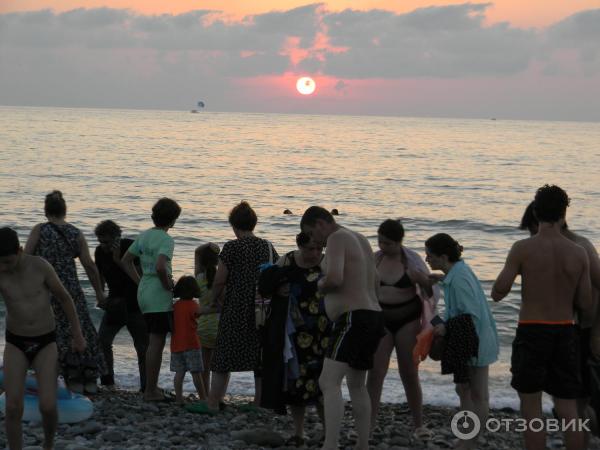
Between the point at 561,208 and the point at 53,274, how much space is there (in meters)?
3.21

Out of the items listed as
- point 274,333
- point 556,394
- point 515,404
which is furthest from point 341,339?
point 515,404

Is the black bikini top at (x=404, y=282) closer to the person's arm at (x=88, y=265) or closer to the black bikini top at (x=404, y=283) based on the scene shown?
the black bikini top at (x=404, y=283)

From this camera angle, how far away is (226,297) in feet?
24.2

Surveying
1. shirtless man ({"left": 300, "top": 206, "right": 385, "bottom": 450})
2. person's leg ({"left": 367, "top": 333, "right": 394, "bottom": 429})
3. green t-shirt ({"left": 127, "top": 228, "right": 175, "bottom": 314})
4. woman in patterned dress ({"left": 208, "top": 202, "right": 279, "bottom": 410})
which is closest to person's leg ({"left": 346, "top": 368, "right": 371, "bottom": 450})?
shirtless man ({"left": 300, "top": 206, "right": 385, "bottom": 450})

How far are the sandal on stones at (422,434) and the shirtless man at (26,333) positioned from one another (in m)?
2.93

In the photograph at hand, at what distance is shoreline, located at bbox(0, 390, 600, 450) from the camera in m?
6.78

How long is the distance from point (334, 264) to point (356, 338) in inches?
20.3

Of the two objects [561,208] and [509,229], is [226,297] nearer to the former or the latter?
[561,208]

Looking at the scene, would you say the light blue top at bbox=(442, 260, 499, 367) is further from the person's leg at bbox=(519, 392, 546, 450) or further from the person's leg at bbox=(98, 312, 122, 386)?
the person's leg at bbox=(98, 312, 122, 386)

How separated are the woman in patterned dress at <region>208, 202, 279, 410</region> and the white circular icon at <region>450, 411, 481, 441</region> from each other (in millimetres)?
1698

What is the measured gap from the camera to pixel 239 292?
732 centimetres

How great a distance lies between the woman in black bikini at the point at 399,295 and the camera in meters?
6.73

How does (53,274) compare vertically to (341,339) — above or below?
above

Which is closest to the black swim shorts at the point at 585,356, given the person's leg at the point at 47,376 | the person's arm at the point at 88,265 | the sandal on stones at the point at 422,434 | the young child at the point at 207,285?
the sandal on stones at the point at 422,434
